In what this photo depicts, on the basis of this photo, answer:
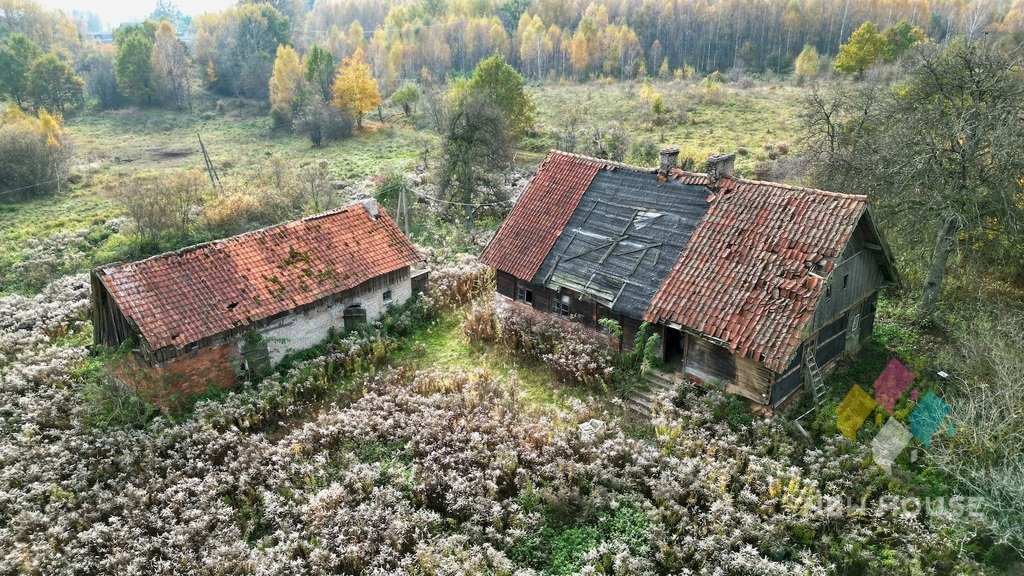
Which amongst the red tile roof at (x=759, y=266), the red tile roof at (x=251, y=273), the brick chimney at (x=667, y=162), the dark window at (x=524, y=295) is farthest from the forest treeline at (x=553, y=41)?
the red tile roof at (x=759, y=266)

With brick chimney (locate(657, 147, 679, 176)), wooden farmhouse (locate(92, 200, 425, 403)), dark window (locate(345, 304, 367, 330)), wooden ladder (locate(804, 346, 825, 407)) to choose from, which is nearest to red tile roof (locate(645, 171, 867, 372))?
wooden ladder (locate(804, 346, 825, 407))

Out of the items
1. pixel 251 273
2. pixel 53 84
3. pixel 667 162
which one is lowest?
pixel 251 273

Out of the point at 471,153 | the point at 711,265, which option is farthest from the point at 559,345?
the point at 471,153

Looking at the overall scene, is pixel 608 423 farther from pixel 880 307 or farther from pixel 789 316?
pixel 880 307

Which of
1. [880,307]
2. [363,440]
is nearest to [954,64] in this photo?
[880,307]

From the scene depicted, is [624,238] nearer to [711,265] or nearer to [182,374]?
[711,265]

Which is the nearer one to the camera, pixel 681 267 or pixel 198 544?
pixel 198 544
